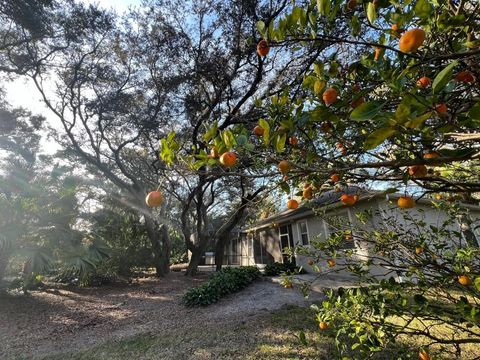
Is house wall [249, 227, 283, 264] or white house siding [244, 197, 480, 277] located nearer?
white house siding [244, 197, 480, 277]

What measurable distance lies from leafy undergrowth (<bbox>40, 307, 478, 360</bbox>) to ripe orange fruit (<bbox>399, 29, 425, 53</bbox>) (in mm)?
3799

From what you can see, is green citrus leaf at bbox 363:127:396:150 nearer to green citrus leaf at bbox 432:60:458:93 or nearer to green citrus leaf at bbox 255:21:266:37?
green citrus leaf at bbox 432:60:458:93

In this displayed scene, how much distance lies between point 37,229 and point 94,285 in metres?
4.70

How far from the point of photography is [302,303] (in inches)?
261

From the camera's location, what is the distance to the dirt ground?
17.0ft

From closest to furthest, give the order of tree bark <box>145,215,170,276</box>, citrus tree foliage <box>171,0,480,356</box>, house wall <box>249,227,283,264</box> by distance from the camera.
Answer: citrus tree foliage <box>171,0,480,356</box> → tree bark <box>145,215,170,276</box> → house wall <box>249,227,283,264</box>

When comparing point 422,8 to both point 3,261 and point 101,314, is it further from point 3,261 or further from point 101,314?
point 3,261

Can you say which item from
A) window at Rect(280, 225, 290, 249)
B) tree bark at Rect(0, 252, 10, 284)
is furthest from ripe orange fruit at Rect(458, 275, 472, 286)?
window at Rect(280, 225, 290, 249)

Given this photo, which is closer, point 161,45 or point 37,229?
point 37,229

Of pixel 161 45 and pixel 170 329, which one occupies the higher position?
pixel 161 45

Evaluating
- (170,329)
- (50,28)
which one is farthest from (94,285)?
(50,28)

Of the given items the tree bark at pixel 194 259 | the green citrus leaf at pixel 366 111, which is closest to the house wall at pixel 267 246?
the tree bark at pixel 194 259

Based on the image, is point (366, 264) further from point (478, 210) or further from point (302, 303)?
point (478, 210)

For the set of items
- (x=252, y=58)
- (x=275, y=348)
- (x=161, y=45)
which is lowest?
(x=275, y=348)
